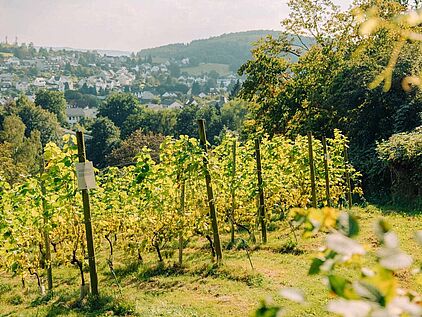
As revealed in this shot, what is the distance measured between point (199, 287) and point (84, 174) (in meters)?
2.33

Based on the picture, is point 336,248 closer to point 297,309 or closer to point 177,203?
point 297,309

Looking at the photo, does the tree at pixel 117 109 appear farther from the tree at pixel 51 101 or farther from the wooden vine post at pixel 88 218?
the wooden vine post at pixel 88 218

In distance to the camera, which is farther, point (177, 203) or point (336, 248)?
point (177, 203)

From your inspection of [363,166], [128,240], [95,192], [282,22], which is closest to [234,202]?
[128,240]

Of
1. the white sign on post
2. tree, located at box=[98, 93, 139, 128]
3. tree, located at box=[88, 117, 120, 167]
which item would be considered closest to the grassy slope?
the white sign on post

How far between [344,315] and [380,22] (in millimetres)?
445

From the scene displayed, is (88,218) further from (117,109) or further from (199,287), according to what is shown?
(117,109)

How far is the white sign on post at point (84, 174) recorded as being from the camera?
6.47 meters

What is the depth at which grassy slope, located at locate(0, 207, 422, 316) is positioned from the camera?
6.17 m

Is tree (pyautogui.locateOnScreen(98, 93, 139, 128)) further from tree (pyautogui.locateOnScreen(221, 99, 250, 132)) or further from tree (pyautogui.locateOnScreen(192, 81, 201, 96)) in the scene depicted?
tree (pyautogui.locateOnScreen(192, 81, 201, 96))

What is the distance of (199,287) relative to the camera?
23.2 ft

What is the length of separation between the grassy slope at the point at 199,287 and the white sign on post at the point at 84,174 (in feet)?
5.29

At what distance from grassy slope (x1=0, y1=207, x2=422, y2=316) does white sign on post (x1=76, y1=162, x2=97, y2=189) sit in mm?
1614

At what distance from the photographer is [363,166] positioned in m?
14.4
